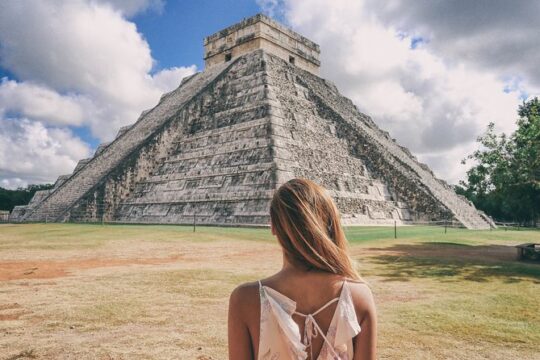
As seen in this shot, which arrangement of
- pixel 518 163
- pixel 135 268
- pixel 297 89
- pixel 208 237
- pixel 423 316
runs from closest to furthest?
pixel 423 316, pixel 135 268, pixel 518 163, pixel 208 237, pixel 297 89

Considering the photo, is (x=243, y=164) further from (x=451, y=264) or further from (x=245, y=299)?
(x=245, y=299)

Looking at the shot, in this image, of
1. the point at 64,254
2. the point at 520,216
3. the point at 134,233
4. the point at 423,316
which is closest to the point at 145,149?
the point at 134,233

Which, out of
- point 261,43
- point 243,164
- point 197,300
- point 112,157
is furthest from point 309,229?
point 261,43

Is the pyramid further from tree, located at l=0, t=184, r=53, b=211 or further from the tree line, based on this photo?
tree, located at l=0, t=184, r=53, b=211

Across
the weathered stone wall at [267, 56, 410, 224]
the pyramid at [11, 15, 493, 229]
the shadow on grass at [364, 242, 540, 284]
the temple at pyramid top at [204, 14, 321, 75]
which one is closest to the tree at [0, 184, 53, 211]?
the pyramid at [11, 15, 493, 229]

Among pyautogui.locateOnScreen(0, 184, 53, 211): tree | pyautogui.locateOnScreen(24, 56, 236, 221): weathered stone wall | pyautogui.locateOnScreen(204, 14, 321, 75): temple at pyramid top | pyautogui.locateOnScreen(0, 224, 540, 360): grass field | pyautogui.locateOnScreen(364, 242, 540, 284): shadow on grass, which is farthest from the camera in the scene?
pyautogui.locateOnScreen(0, 184, 53, 211): tree

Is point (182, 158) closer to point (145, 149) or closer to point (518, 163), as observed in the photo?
point (145, 149)

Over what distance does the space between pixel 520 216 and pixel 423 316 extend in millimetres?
57652

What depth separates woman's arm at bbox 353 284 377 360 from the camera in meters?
1.65

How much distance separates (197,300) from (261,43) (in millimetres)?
24756

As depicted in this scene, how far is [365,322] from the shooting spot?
5.46ft

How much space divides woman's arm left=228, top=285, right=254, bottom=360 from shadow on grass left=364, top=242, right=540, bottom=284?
21.6 feet

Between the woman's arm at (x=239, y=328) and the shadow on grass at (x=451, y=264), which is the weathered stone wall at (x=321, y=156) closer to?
the shadow on grass at (x=451, y=264)

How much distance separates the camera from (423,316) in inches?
203
